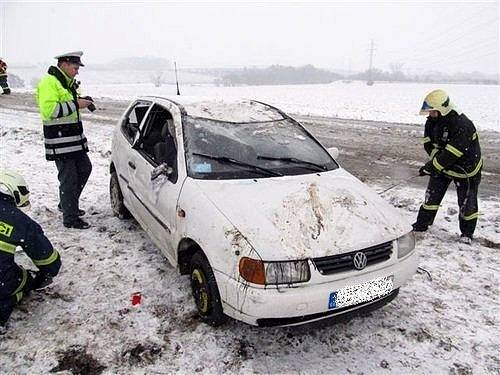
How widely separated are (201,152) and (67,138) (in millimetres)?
2102

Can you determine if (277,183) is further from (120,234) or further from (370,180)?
(370,180)

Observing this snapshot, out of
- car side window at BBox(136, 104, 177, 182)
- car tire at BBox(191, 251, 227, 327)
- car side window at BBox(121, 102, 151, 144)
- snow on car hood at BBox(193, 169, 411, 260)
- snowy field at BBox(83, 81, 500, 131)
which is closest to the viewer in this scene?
snow on car hood at BBox(193, 169, 411, 260)

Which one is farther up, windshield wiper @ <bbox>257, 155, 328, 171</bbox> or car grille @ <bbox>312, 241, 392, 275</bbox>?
windshield wiper @ <bbox>257, 155, 328, 171</bbox>

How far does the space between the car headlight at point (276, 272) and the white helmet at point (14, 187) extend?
6.12 ft

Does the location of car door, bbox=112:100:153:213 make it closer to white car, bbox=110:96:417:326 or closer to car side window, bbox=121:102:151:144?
car side window, bbox=121:102:151:144

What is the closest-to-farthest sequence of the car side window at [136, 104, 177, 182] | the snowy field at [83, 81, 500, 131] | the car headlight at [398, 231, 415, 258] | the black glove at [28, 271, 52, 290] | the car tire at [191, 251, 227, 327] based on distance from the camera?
the car tire at [191, 251, 227, 327] → the car headlight at [398, 231, 415, 258] → the black glove at [28, 271, 52, 290] → the car side window at [136, 104, 177, 182] → the snowy field at [83, 81, 500, 131]

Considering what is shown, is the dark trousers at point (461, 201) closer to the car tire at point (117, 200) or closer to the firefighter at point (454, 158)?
the firefighter at point (454, 158)

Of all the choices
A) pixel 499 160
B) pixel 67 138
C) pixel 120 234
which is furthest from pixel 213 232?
pixel 499 160

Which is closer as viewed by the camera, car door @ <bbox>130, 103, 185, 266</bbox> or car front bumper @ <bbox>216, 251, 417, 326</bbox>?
car front bumper @ <bbox>216, 251, 417, 326</bbox>

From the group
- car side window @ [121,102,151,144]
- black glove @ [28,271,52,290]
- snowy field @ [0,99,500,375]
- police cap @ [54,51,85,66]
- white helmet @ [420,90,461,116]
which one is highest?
police cap @ [54,51,85,66]

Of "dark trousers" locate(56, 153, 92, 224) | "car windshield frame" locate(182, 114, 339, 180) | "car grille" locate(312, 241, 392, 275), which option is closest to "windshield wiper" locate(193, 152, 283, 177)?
"car windshield frame" locate(182, 114, 339, 180)

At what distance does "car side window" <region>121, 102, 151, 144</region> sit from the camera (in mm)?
4713

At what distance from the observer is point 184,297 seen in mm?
3574

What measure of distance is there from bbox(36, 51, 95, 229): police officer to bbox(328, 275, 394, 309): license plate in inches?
135
